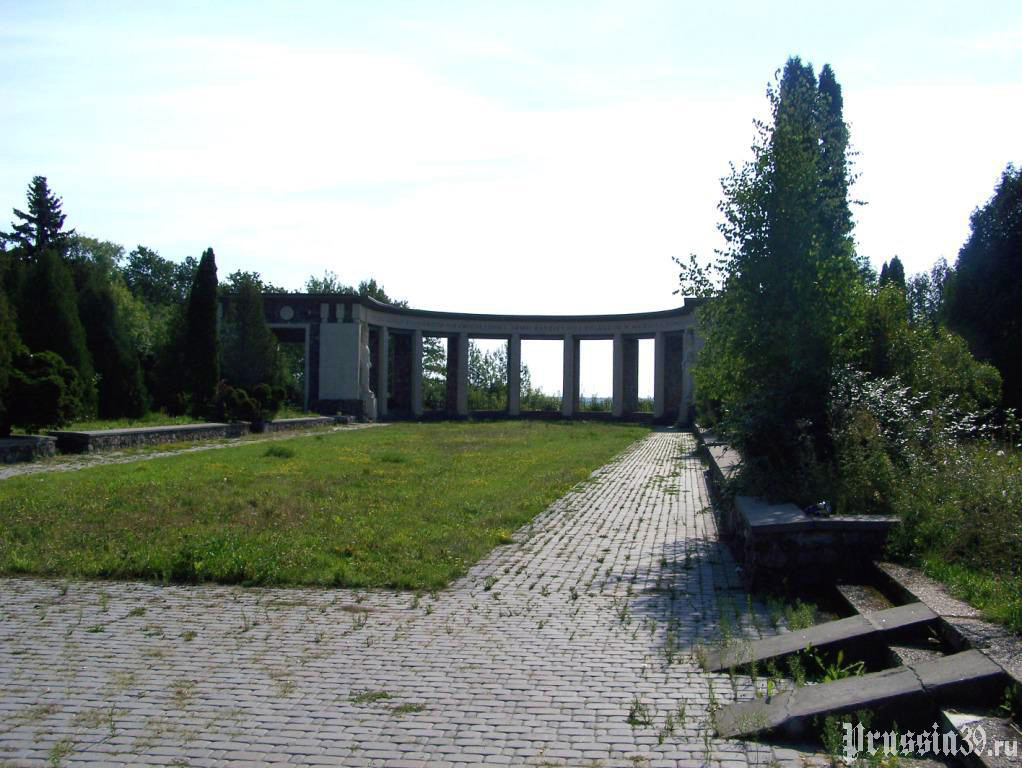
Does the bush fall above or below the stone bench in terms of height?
above

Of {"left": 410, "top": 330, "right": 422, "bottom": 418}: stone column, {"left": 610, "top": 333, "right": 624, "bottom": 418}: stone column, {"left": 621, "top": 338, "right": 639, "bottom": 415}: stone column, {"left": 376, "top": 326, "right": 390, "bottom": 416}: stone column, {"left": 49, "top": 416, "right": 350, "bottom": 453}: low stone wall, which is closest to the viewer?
{"left": 49, "top": 416, "right": 350, "bottom": 453}: low stone wall

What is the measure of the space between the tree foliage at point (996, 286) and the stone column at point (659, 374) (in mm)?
15640

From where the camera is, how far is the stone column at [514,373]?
51.2 meters

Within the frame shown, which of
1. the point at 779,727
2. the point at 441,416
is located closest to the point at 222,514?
the point at 779,727

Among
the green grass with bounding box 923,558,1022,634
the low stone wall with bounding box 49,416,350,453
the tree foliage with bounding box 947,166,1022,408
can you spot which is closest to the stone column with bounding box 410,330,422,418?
the low stone wall with bounding box 49,416,350,453

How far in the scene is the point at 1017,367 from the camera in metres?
31.3

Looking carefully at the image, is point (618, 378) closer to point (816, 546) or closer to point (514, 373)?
point (514, 373)

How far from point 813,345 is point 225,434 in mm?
22019

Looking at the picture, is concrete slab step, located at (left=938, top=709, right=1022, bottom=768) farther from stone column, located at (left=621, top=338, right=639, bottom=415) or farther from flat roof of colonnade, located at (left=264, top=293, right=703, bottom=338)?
stone column, located at (left=621, top=338, right=639, bottom=415)

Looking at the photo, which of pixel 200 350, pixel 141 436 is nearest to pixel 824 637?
pixel 141 436

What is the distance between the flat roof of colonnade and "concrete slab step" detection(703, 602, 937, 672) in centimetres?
3882

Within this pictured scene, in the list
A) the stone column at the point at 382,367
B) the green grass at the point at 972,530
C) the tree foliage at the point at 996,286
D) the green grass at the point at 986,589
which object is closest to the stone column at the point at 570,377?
the stone column at the point at 382,367

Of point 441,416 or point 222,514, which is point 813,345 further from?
point 441,416

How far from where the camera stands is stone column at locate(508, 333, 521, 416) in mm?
51250
